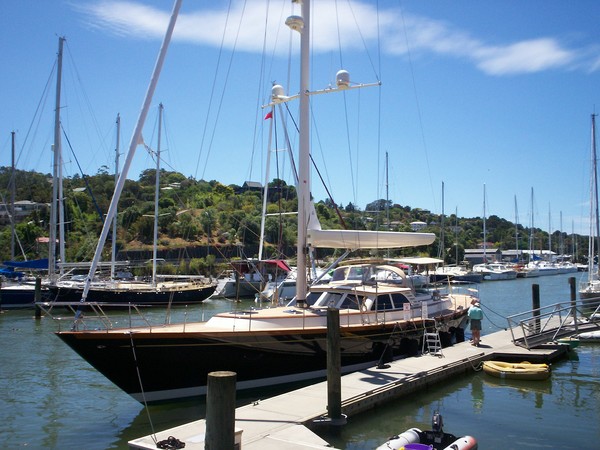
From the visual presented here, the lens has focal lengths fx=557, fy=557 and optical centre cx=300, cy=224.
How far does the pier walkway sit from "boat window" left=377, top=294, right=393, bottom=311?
1653 mm

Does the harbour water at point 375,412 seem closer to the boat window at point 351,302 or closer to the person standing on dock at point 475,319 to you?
the person standing on dock at point 475,319

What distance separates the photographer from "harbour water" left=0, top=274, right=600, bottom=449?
11.5 m

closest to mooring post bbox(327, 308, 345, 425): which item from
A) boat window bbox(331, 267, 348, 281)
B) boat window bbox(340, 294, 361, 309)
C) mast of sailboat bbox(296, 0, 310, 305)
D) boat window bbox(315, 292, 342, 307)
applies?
mast of sailboat bbox(296, 0, 310, 305)

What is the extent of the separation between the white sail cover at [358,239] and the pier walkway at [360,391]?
3619 mm

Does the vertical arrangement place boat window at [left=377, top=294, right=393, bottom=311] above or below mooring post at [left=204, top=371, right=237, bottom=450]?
above

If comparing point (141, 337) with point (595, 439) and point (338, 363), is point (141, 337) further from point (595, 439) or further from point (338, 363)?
point (595, 439)

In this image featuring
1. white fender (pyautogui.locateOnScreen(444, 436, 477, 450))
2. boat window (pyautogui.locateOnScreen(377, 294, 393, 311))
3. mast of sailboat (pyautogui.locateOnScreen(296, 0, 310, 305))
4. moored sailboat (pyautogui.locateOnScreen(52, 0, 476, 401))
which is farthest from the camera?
boat window (pyautogui.locateOnScreen(377, 294, 393, 311))

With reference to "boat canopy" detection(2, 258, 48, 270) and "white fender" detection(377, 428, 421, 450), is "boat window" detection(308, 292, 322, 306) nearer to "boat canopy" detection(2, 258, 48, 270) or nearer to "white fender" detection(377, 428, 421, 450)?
"white fender" detection(377, 428, 421, 450)

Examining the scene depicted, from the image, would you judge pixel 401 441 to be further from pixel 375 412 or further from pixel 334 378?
pixel 375 412

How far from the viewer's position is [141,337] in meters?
12.3

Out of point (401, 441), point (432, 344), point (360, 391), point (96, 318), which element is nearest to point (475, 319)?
point (432, 344)

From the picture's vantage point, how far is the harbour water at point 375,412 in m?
11.5

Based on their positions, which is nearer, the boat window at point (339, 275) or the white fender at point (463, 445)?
the white fender at point (463, 445)

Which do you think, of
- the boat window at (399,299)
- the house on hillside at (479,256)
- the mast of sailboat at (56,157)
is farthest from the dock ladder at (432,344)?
the house on hillside at (479,256)
